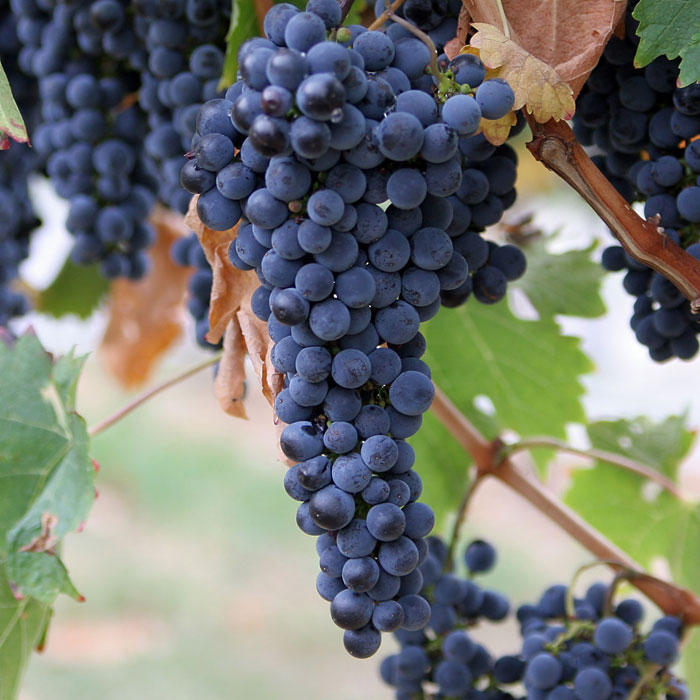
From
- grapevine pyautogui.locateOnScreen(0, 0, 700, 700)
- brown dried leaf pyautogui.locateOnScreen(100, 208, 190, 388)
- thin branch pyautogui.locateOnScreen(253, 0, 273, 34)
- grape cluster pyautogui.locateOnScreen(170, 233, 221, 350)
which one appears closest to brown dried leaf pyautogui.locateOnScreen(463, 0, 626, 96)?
grapevine pyautogui.locateOnScreen(0, 0, 700, 700)

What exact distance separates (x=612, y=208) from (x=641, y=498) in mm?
525

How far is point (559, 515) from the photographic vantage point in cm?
68

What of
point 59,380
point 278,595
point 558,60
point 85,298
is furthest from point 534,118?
point 278,595

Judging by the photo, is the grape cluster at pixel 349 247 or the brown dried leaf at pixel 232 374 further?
the brown dried leaf at pixel 232 374

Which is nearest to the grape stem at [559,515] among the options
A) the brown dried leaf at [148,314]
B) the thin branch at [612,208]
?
the thin branch at [612,208]

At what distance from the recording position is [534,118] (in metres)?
0.42

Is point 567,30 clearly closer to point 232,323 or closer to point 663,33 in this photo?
point 663,33

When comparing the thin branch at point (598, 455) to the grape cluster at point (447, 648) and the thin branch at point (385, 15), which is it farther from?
the thin branch at point (385, 15)

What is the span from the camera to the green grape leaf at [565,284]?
0.82 m

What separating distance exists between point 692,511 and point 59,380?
60cm

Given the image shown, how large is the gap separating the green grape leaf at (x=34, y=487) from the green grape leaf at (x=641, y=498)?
0.51 meters

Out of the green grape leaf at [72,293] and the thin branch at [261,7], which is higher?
the thin branch at [261,7]

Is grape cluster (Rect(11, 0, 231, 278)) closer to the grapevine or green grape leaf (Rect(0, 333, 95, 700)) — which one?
the grapevine

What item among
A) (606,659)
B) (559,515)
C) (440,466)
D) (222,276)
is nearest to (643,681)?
(606,659)
